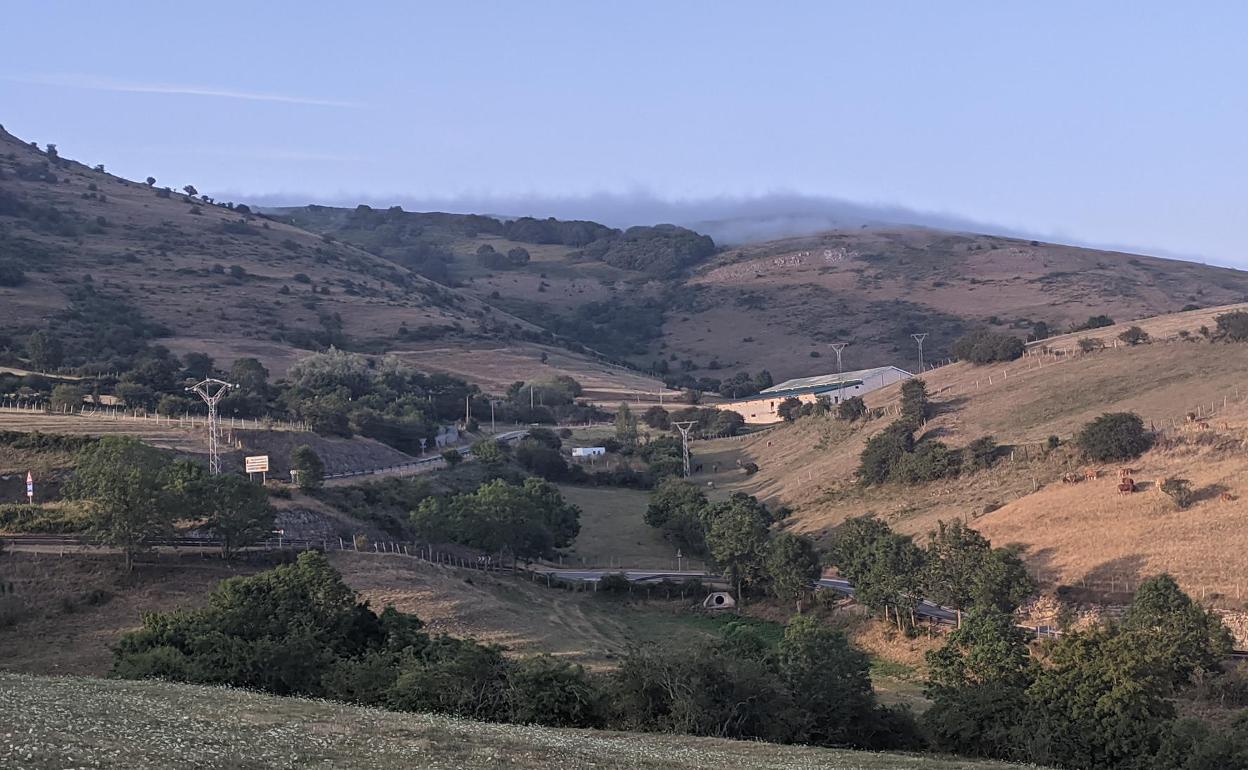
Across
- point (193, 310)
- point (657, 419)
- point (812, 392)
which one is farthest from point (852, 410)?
point (193, 310)

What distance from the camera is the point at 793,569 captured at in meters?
64.9

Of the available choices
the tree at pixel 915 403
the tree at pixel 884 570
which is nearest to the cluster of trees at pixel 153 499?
the tree at pixel 884 570

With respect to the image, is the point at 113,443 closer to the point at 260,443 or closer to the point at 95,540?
the point at 95,540

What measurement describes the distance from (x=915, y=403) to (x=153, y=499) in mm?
57709

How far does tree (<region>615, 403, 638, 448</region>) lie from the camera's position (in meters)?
124

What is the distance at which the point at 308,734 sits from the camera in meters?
24.8

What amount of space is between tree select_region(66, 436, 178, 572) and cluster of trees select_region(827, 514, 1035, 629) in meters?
31.7

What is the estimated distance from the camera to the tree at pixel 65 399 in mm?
91500

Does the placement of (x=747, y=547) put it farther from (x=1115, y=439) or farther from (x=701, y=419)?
(x=701, y=419)

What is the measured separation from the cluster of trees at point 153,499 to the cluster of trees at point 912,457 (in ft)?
134

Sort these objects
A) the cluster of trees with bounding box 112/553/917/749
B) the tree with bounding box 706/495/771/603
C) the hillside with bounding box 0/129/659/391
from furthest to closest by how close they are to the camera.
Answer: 1. the hillside with bounding box 0/129/659/391
2. the tree with bounding box 706/495/771/603
3. the cluster of trees with bounding box 112/553/917/749

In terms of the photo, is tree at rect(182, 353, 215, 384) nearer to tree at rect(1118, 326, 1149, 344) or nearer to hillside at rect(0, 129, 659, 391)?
hillside at rect(0, 129, 659, 391)

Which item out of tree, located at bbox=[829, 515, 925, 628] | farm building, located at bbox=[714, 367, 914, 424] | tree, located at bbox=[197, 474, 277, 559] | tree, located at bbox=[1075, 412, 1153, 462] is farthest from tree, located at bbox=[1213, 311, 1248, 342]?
tree, located at bbox=[197, 474, 277, 559]

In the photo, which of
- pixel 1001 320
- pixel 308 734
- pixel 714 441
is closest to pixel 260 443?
pixel 714 441
